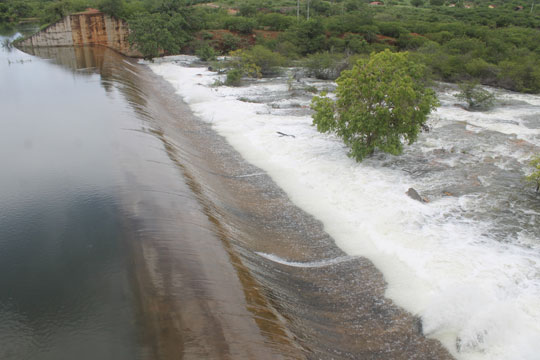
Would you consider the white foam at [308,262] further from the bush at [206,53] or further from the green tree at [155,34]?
the green tree at [155,34]

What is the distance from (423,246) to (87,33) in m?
38.9

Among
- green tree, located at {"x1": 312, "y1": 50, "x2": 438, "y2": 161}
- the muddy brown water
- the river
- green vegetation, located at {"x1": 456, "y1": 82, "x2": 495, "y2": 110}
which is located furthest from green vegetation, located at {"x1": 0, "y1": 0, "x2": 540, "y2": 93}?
the muddy brown water

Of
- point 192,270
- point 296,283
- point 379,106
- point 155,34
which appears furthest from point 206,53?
point 192,270

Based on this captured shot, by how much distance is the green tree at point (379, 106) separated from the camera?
12055 mm

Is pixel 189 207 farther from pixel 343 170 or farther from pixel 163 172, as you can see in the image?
pixel 343 170

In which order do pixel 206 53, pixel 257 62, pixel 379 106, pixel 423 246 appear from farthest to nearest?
1. pixel 206 53
2. pixel 257 62
3. pixel 379 106
4. pixel 423 246

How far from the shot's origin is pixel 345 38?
4038cm

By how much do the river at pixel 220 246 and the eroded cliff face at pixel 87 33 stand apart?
2640cm

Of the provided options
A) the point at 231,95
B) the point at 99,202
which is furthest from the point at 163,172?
the point at 231,95

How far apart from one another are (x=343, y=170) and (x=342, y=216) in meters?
2.89

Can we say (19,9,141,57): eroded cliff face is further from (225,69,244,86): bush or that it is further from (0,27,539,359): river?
(0,27,539,359): river

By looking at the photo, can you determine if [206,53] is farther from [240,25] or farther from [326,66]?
[326,66]

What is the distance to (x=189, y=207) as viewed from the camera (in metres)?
8.03

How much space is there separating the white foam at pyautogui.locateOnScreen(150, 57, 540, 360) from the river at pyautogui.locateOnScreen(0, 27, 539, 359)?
0.16 feet
